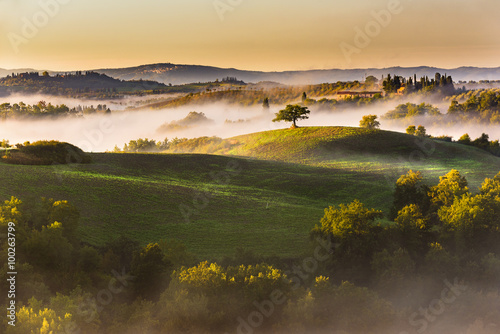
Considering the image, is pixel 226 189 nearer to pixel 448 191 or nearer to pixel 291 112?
pixel 448 191

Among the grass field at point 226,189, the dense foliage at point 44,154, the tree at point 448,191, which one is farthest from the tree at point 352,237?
the dense foliage at point 44,154

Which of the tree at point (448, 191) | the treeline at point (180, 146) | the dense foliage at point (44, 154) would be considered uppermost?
the dense foliage at point (44, 154)

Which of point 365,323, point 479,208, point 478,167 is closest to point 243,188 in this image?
point 479,208

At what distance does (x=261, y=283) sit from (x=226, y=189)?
35010 mm

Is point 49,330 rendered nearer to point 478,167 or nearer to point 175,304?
point 175,304

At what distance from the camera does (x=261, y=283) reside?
Result: 89.9 ft

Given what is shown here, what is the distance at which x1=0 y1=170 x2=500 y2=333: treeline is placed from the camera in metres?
24.6

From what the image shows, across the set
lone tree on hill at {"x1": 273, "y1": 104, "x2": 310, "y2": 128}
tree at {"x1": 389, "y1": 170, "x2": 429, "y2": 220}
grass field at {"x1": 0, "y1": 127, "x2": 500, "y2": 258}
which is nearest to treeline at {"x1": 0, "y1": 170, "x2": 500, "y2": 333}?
grass field at {"x1": 0, "y1": 127, "x2": 500, "y2": 258}

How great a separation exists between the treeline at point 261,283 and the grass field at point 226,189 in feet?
16.1

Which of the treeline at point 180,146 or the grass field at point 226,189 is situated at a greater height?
the grass field at point 226,189

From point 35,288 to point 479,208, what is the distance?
107 ft

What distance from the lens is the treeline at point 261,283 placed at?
24594 mm

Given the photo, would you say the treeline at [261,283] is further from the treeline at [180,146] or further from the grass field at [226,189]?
the treeline at [180,146]

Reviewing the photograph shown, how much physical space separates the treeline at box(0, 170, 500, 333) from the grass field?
4913 millimetres
